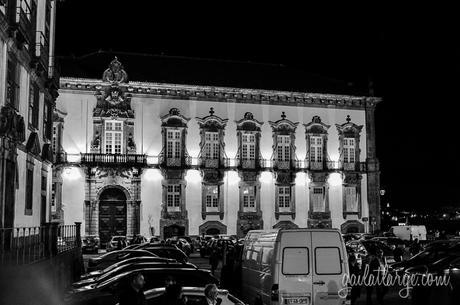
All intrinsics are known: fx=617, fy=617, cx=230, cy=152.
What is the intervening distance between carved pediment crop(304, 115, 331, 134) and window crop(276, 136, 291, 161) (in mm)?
1956

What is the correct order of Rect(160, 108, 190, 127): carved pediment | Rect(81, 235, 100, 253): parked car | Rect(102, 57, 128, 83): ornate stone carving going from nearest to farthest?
Rect(81, 235, 100, 253): parked car → Rect(102, 57, 128, 83): ornate stone carving → Rect(160, 108, 190, 127): carved pediment

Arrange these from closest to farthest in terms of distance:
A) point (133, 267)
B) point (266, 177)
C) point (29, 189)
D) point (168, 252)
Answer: point (133, 267) → point (29, 189) → point (168, 252) → point (266, 177)

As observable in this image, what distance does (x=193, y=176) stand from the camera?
49.7m

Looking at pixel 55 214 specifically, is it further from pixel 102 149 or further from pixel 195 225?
pixel 195 225

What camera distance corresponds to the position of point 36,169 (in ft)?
81.7

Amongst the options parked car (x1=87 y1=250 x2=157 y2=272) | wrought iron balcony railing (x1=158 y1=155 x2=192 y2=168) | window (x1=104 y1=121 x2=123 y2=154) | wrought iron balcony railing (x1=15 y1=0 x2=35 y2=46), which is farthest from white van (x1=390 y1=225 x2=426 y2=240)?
wrought iron balcony railing (x1=15 y1=0 x2=35 y2=46)

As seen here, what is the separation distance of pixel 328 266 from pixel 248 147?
37.3 m

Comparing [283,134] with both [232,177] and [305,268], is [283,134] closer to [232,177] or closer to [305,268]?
[232,177]

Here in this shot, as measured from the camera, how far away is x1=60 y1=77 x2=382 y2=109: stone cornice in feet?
155

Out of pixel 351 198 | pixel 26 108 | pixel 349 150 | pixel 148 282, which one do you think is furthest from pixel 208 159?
pixel 148 282

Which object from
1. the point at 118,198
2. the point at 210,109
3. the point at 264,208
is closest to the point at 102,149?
the point at 118,198

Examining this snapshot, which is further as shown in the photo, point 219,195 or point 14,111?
point 219,195

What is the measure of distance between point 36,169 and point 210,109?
26.6 m

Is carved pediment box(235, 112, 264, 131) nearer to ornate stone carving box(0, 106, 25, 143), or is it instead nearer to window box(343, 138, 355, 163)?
window box(343, 138, 355, 163)
